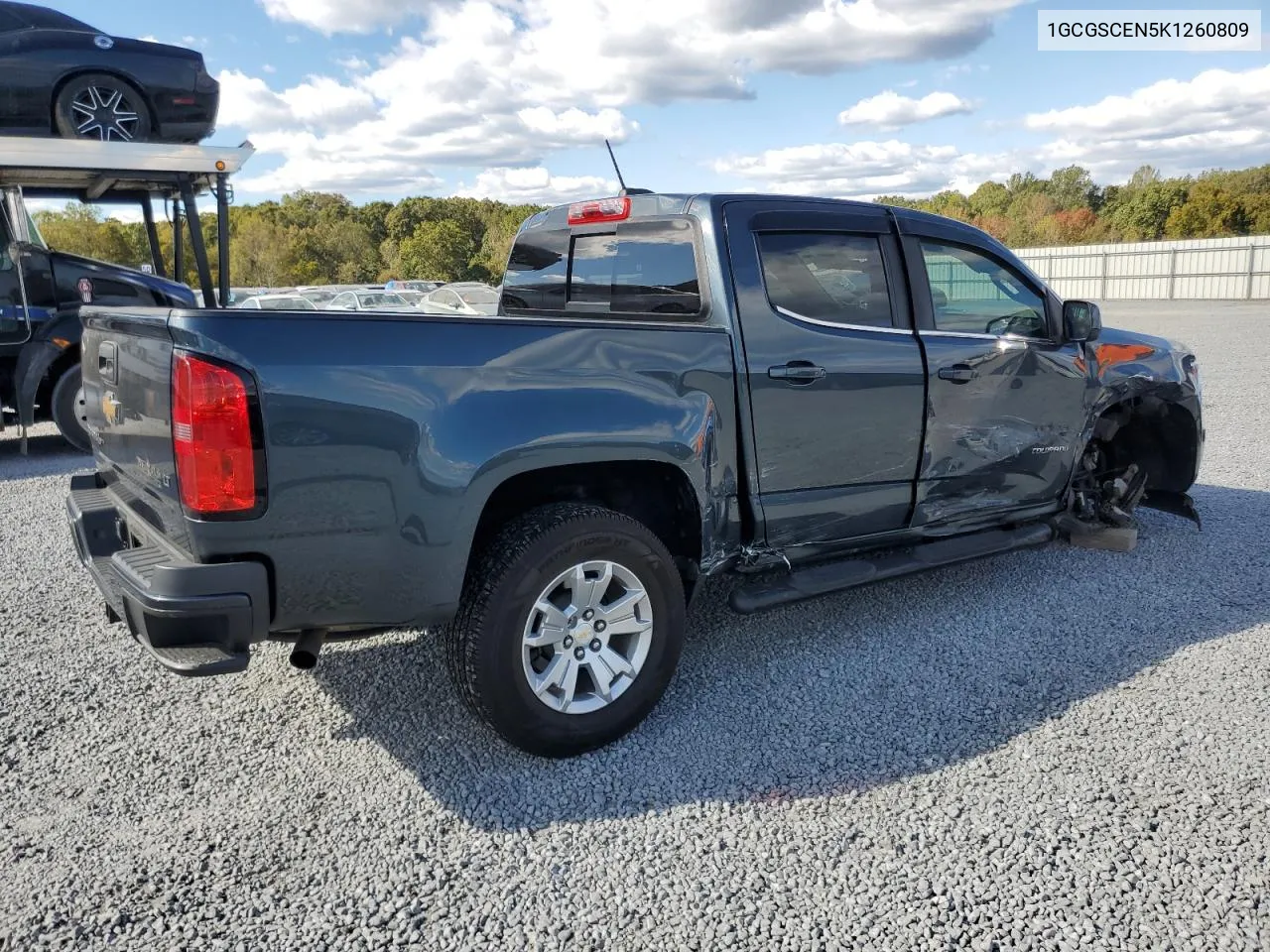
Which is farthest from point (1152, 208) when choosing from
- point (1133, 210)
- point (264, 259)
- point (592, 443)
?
point (592, 443)

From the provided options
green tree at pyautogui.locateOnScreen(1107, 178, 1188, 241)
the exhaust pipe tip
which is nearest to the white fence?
green tree at pyautogui.locateOnScreen(1107, 178, 1188, 241)

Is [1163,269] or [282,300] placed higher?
[282,300]

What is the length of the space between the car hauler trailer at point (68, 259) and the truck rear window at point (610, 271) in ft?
15.5

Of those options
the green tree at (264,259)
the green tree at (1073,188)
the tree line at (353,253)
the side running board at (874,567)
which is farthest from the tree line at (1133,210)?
the side running board at (874,567)

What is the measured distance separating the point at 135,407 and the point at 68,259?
689cm

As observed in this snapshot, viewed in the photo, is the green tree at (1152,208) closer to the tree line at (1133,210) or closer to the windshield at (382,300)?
the tree line at (1133,210)

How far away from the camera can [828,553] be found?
4.10m

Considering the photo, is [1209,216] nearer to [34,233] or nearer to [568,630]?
[34,233]

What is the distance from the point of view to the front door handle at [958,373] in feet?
13.8

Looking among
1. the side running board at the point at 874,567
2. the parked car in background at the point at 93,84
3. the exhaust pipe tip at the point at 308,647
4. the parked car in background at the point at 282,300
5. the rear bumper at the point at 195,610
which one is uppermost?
the parked car in background at the point at 93,84

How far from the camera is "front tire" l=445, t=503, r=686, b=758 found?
3.08m

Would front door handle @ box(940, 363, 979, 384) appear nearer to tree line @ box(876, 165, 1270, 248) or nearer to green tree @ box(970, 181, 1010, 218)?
tree line @ box(876, 165, 1270, 248)

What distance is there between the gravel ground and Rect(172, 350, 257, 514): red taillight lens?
104 cm

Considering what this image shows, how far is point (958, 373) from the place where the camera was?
4262mm
